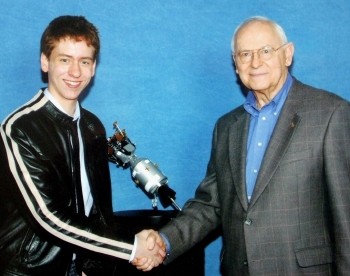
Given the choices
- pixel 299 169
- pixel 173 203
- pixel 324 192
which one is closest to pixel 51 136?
pixel 173 203

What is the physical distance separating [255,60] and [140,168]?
854mm

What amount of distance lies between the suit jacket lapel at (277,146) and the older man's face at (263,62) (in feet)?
0.57

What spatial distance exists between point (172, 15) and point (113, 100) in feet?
2.03

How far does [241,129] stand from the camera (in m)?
2.13

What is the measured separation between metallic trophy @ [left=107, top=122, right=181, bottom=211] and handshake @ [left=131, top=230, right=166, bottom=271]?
0.29m

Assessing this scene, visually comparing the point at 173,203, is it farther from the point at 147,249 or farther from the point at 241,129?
the point at 241,129

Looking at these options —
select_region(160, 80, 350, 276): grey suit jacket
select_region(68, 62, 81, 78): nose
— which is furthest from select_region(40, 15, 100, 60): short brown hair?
select_region(160, 80, 350, 276): grey suit jacket

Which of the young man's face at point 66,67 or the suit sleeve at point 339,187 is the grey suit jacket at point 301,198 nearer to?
the suit sleeve at point 339,187

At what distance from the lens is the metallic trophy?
7.93 ft

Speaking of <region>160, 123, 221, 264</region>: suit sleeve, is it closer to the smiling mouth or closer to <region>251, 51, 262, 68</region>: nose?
<region>251, 51, 262, 68</region>: nose

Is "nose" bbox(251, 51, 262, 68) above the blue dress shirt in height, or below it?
above

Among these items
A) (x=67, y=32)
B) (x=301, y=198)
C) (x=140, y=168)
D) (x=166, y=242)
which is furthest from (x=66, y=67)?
(x=301, y=198)

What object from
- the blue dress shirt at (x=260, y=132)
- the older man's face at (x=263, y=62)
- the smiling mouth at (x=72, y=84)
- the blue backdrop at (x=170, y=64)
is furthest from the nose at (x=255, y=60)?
the smiling mouth at (x=72, y=84)

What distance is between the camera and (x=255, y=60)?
205 centimetres
